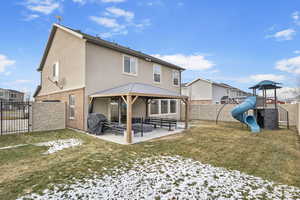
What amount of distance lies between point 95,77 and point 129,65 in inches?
125

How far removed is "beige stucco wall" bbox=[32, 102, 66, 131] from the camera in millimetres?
9852

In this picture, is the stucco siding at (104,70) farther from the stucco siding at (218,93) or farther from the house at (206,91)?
the stucco siding at (218,93)

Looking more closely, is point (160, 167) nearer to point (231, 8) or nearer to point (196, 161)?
point (196, 161)

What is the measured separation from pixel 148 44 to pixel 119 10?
7.93m

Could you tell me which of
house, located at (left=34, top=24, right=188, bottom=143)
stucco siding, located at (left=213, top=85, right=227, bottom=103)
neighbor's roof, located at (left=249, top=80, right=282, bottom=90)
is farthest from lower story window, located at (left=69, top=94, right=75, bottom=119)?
stucco siding, located at (left=213, top=85, right=227, bottom=103)

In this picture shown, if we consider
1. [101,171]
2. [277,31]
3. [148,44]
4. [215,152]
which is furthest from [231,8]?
[101,171]

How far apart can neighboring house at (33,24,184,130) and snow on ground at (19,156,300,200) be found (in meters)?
4.19

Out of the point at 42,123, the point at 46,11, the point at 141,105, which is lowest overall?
the point at 42,123

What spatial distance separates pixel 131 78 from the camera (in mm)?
12289

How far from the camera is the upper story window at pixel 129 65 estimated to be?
11.9m

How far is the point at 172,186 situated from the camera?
340cm

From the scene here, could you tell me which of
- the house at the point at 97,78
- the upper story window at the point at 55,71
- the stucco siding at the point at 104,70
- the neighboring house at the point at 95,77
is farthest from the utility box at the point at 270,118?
the upper story window at the point at 55,71

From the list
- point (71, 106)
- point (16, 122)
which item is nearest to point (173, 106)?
point (71, 106)

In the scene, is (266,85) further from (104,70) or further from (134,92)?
(104,70)
